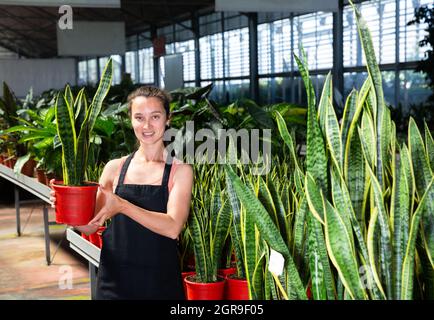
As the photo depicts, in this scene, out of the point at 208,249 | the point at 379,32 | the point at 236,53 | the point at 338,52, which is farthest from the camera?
the point at 236,53

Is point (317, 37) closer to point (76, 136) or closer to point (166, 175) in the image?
point (166, 175)

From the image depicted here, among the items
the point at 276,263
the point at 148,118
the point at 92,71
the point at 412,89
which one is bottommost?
the point at 276,263

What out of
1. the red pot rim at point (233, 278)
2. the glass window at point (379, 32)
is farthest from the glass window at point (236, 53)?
the red pot rim at point (233, 278)

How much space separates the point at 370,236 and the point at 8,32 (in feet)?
83.5

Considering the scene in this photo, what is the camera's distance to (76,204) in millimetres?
1078

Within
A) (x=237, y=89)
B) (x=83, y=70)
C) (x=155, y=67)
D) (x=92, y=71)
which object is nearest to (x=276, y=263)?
(x=237, y=89)

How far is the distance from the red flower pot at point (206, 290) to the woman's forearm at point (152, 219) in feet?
0.54

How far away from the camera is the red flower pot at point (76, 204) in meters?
1.08

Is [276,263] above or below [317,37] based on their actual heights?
below

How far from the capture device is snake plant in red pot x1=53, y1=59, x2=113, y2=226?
3.54 ft

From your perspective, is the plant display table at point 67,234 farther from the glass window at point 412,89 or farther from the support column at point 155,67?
the support column at point 155,67

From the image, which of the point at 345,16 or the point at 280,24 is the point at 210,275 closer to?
the point at 345,16

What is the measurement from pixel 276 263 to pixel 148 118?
538 millimetres

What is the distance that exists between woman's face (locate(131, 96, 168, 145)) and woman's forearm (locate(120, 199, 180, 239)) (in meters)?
0.19
